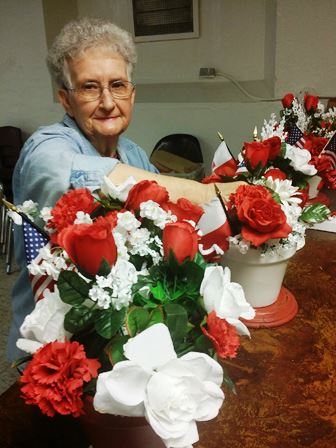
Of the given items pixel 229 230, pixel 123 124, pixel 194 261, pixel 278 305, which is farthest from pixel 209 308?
pixel 123 124

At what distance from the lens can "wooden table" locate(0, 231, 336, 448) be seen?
0.68 meters

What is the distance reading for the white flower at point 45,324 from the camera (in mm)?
518

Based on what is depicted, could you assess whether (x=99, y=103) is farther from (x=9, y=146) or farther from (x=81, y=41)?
(x=9, y=146)

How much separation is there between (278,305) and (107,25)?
2.90 feet

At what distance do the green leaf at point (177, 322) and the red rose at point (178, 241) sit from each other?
70 millimetres

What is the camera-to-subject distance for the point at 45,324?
1.73ft

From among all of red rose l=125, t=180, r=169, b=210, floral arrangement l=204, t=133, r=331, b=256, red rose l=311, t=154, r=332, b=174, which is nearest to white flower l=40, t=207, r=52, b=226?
red rose l=125, t=180, r=169, b=210

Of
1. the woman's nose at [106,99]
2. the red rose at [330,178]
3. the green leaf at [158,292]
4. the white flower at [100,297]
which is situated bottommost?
the red rose at [330,178]

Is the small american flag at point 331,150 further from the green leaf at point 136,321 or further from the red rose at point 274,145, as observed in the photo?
the green leaf at point 136,321

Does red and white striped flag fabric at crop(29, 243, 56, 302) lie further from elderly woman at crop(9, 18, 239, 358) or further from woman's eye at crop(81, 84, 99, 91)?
woman's eye at crop(81, 84, 99, 91)

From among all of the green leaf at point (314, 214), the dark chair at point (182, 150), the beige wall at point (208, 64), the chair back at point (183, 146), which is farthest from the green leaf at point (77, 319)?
the chair back at point (183, 146)

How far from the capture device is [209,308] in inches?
21.2

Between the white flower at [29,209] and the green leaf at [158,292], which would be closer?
the green leaf at [158,292]

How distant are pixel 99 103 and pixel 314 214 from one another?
664 mm
